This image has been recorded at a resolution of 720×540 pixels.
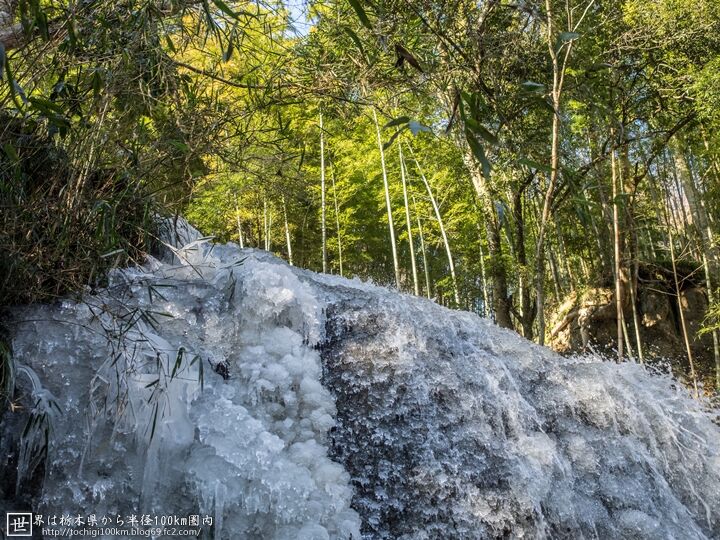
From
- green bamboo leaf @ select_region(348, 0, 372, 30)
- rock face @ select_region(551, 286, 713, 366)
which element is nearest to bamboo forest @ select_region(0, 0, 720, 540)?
green bamboo leaf @ select_region(348, 0, 372, 30)

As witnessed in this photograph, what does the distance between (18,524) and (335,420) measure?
4.23 feet

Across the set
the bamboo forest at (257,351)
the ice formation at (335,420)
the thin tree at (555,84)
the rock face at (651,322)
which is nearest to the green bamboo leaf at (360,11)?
the bamboo forest at (257,351)

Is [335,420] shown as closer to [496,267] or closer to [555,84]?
[555,84]

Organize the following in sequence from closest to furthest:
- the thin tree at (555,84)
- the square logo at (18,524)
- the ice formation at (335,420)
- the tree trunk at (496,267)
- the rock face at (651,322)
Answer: the thin tree at (555,84) → the square logo at (18,524) → the ice formation at (335,420) → the tree trunk at (496,267) → the rock face at (651,322)

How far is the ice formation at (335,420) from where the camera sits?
206cm

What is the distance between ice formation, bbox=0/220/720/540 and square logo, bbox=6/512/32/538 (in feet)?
0.18

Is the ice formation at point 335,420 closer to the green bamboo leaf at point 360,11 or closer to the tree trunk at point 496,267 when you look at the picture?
the green bamboo leaf at point 360,11

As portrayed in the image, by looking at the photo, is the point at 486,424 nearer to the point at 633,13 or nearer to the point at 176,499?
the point at 176,499

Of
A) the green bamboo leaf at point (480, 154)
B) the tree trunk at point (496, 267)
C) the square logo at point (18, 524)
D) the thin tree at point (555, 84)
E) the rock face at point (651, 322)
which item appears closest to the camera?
the green bamboo leaf at point (480, 154)

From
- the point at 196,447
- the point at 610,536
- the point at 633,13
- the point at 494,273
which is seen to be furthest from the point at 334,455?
the point at 633,13

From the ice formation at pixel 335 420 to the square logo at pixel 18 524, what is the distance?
0.18ft

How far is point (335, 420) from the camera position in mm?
2664

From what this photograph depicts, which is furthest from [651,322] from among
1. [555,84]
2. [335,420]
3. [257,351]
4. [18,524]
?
[18,524]

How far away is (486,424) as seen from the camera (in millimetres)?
2775
